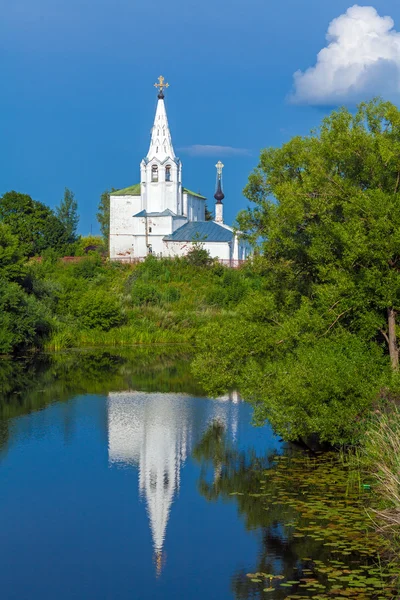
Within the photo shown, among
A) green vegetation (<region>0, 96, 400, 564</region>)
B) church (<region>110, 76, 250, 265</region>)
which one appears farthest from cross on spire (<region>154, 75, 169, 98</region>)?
green vegetation (<region>0, 96, 400, 564</region>)

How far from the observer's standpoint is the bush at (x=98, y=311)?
44.7 meters

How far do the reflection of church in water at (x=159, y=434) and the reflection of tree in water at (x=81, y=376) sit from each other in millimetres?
1530

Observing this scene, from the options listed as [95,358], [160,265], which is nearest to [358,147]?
[95,358]

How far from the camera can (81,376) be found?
3259 centimetres

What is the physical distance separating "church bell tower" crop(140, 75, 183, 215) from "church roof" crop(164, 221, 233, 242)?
228 cm

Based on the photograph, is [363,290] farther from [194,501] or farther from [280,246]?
[194,501]

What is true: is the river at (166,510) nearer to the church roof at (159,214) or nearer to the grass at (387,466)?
the grass at (387,466)

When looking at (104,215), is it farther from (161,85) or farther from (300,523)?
(300,523)

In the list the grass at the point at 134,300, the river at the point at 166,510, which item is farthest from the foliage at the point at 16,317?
the river at the point at 166,510

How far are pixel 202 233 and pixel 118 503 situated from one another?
46.1 m

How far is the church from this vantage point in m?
60.4

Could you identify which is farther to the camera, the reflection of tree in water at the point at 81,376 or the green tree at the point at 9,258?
the green tree at the point at 9,258

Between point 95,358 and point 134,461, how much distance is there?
65.6 feet

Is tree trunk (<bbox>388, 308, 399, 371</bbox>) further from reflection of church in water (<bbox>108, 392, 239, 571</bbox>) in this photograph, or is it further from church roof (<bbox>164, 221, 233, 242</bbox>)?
church roof (<bbox>164, 221, 233, 242</bbox>)
